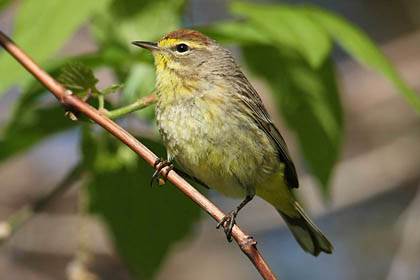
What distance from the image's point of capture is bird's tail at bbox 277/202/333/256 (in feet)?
12.8

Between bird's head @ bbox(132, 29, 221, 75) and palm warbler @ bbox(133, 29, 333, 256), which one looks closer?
palm warbler @ bbox(133, 29, 333, 256)

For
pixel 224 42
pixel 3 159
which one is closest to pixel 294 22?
pixel 224 42

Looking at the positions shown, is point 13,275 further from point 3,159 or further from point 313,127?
point 313,127

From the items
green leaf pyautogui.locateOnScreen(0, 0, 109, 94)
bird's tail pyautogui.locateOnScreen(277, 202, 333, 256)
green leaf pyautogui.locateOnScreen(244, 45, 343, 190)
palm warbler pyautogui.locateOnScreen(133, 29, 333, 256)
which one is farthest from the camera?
bird's tail pyautogui.locateOnScreen(277, 202, 333, 256)

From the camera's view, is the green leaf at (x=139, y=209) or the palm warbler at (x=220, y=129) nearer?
the green leaf at (x=139, y=209)

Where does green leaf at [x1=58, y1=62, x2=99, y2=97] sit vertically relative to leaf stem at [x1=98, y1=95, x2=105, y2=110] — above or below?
above

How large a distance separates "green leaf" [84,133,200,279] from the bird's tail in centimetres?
111

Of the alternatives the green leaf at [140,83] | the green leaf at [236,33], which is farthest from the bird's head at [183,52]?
the green leaf at [236,33]

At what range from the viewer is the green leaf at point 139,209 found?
2961mm

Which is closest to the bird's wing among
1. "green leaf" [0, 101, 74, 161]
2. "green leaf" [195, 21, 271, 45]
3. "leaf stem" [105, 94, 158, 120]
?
"green leaf" [195, 21, 271, 45]

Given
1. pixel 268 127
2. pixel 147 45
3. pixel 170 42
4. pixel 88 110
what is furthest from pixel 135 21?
pixel 268 127

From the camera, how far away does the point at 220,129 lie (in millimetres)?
3348

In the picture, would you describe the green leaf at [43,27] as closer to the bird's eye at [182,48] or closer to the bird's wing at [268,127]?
the bird's eye at [182,48]

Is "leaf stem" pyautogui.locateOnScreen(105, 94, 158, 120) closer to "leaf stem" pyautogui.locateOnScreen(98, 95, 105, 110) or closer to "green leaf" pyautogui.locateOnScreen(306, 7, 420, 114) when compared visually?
"leaf stem" pyautogui.locateOnScreen(98, 95, 105, 110)
